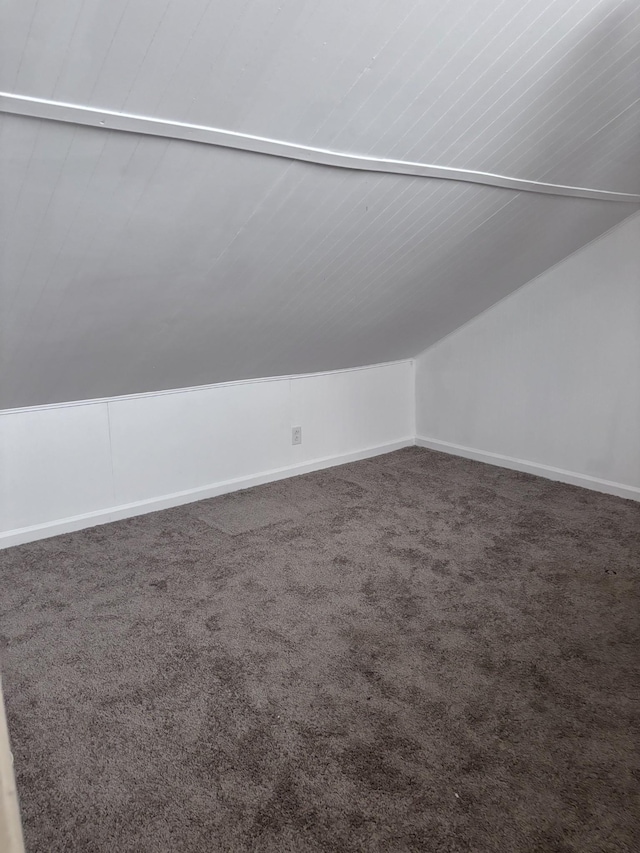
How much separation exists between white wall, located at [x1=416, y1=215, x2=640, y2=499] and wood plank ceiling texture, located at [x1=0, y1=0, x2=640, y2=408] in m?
0.32

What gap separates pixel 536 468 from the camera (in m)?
3.78

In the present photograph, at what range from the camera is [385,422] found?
168 inches

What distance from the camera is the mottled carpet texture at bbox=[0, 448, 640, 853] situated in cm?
148

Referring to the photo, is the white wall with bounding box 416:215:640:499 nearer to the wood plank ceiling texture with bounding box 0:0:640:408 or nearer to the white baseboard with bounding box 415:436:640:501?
the white baseboard with bounding box 415:436:640:501

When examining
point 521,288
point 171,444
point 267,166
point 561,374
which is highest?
point 267,166

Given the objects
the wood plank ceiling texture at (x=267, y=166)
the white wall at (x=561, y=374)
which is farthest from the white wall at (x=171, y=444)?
the white wall at (x=561, y=374)

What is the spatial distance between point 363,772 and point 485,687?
1.62 feet

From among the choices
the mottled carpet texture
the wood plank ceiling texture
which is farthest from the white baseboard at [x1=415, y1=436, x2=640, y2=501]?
the wood plank ceiling texture

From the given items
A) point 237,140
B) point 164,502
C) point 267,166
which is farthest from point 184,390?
point 237,140

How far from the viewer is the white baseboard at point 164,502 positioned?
290 cm

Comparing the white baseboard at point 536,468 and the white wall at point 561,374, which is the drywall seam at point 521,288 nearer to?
the white wall at point 561,374

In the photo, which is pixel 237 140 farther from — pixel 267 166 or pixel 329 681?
pixel 329 681

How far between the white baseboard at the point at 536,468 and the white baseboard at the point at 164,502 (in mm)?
405

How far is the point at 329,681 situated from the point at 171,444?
1.64m
